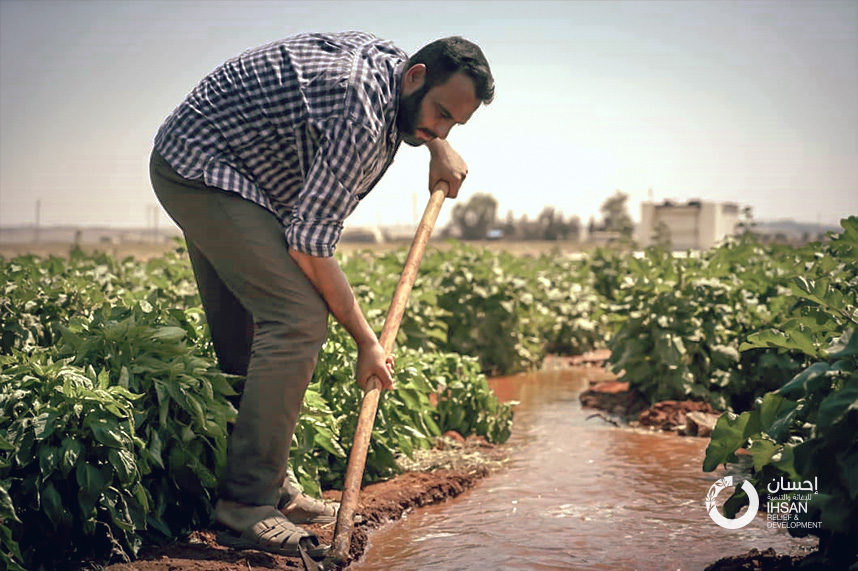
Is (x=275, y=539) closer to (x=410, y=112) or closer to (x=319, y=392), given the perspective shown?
(x=319, y=392)

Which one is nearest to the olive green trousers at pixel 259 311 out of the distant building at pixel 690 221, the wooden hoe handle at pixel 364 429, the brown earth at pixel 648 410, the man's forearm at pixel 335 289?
the man's forearm at pixel 335 289

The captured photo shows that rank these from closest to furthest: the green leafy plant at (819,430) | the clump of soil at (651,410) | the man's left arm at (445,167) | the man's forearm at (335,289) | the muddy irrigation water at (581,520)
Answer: the green leafy plant at (819,430) → the man's forearm at (335,289) → the muddy irrigation water at (581,520) → the man's left arm at (445,167) → the clump of soil at (651,410)

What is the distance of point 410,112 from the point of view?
11.1ft

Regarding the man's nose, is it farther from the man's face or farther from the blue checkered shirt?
the blue checkered shirt

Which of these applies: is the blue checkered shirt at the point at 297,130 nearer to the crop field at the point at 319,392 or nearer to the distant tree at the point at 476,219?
the crop field at the point at 319,392

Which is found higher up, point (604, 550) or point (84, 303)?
point (84, 303)

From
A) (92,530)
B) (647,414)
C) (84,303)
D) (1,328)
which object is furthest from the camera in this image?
(647,414)

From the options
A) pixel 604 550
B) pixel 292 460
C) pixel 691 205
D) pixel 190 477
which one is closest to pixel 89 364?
pixel 190 477

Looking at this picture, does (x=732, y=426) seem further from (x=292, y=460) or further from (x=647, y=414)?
(x=647, y=414)

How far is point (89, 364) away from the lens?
3.36m

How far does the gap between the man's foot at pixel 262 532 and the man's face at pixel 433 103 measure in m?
1.51

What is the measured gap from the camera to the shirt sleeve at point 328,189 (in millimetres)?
3105

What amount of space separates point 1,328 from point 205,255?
76.5 inches
